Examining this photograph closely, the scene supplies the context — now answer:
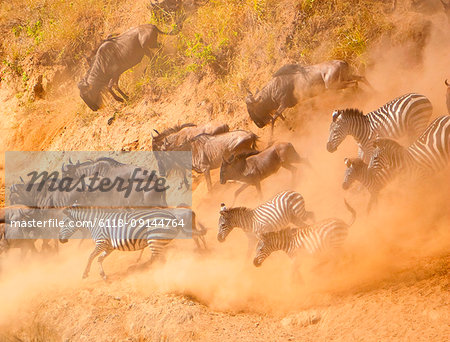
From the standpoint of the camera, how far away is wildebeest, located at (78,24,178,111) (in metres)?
12.7

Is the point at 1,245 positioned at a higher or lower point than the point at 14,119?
lower

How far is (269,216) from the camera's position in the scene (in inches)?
304

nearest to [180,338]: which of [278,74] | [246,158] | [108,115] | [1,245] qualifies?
[246,158]

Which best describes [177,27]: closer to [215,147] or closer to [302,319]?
[215,147]

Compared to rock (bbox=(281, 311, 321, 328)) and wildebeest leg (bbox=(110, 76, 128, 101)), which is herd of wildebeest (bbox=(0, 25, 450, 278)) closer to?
wildebeest leg (bbox=(110, 76, 128, 101))

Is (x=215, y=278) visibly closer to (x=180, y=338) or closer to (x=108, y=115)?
(x=180, y=338)

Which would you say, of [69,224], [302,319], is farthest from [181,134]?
[302,319]

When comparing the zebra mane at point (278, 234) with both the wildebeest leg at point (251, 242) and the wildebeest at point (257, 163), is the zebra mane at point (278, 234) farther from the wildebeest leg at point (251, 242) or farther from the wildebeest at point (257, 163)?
the wildebeest at point (257, 163)

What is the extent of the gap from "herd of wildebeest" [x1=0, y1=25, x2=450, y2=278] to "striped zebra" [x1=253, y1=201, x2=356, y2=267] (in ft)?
0.05

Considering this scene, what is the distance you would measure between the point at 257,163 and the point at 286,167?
0.56 metres

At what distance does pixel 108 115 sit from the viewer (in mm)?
13789

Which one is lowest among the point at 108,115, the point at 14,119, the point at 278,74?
the point at 278,74

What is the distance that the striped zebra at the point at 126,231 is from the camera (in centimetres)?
809

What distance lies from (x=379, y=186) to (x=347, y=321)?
7.63 feet
